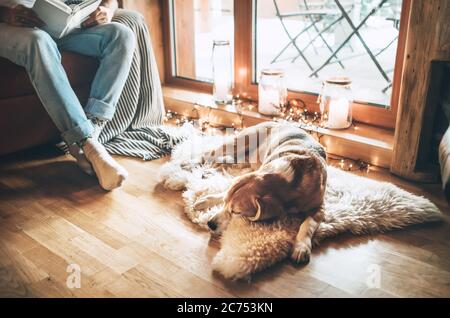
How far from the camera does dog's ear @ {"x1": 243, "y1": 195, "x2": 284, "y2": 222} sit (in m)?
1.43

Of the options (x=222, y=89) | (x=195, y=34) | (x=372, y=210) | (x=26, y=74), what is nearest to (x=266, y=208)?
(x=372, y=210)

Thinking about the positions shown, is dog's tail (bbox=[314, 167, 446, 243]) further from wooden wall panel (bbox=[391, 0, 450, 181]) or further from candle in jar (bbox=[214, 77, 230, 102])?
candle in jar (bbox=[214, 77, 230, 102])

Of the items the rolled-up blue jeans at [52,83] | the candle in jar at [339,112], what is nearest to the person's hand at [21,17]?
the rolled-up blue jeans at [52,83]

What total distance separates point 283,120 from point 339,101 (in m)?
0.30

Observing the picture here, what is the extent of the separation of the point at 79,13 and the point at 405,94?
1.45 m

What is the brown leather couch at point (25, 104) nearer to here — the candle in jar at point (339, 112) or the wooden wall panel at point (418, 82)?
the candle in jar at point (339, 112)

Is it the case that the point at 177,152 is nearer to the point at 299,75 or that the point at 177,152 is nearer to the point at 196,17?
the point at 299,75

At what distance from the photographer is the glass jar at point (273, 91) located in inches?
96.6

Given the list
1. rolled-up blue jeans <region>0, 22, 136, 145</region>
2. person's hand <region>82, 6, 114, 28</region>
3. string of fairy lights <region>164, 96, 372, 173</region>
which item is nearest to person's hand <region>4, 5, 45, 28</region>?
rolled-up blue jeans <region>0, 22, 136, 145</region>

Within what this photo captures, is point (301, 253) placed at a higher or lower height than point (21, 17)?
lower

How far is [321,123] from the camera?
7.59 feet

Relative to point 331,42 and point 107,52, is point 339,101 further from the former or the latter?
point 107,52

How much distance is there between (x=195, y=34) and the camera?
10.5ft

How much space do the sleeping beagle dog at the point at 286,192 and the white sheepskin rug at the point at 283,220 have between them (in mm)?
41
